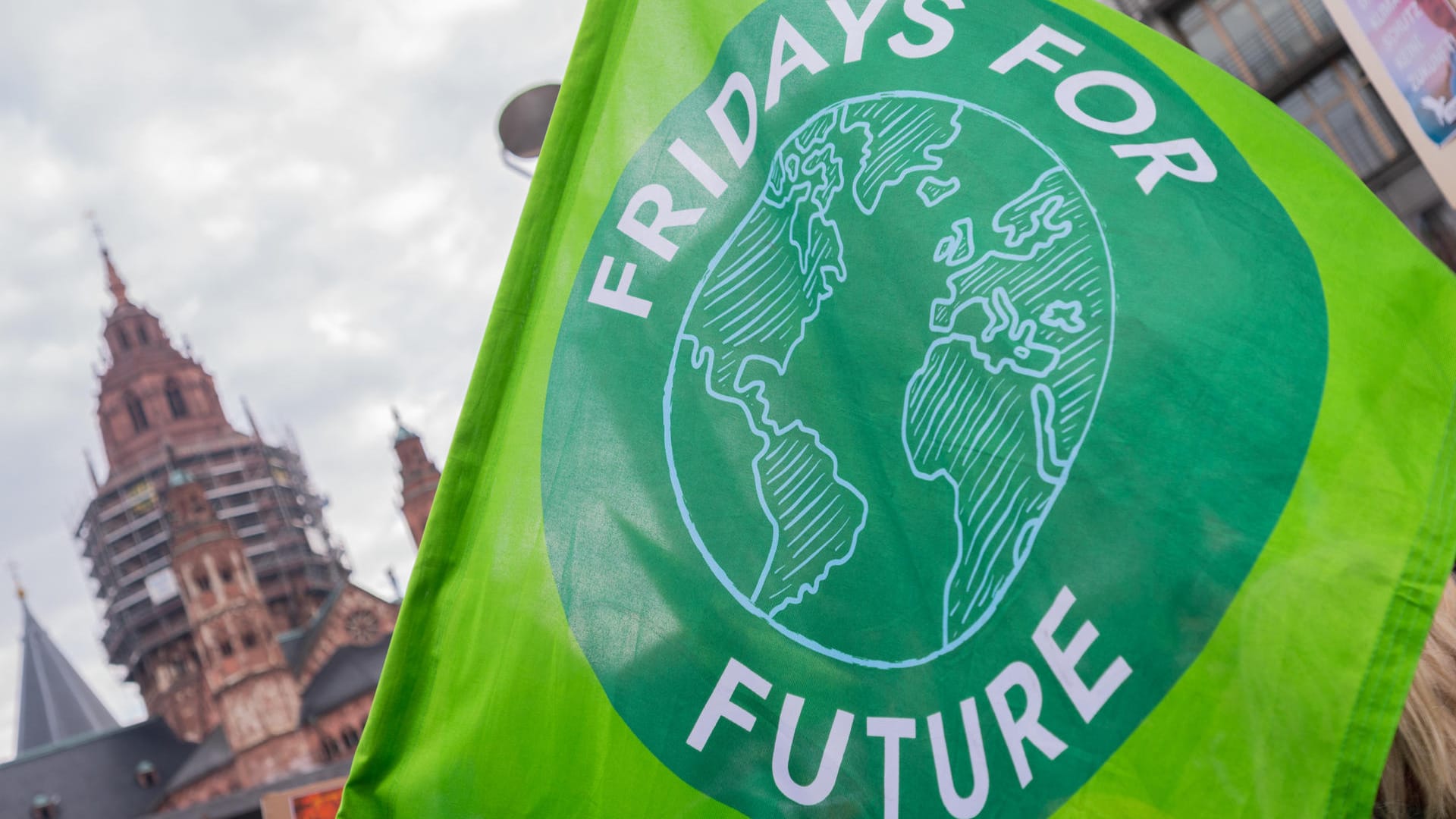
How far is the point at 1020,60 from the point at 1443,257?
1991cm

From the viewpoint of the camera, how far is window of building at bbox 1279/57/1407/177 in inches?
766

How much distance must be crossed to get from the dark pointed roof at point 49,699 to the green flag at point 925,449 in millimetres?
94944

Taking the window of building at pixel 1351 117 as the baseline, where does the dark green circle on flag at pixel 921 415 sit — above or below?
below

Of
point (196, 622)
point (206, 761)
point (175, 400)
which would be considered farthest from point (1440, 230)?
point (175, 400)

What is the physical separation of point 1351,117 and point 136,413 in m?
81.2

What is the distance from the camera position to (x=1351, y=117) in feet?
65.2

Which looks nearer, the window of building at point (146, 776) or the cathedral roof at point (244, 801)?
the cathedral roof at point (244, 801)

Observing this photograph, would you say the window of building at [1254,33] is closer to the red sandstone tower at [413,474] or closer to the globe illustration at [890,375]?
the globe illustration at [890,375]

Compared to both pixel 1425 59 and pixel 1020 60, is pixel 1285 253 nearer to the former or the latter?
pixel 1020 60

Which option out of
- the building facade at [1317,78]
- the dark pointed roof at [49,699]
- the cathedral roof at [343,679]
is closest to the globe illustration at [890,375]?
the building facade at [1317,78]

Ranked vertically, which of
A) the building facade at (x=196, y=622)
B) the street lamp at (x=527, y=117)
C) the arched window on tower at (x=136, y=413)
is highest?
the arched window on tower at (x=136, y=413)

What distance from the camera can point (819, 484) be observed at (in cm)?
208

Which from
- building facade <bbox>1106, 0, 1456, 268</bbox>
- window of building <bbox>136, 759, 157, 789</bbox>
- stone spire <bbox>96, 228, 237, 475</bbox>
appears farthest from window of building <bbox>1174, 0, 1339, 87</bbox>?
stone spire <bbox>96, 228, 237, 475</bbox>

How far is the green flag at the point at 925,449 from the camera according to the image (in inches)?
66.1
